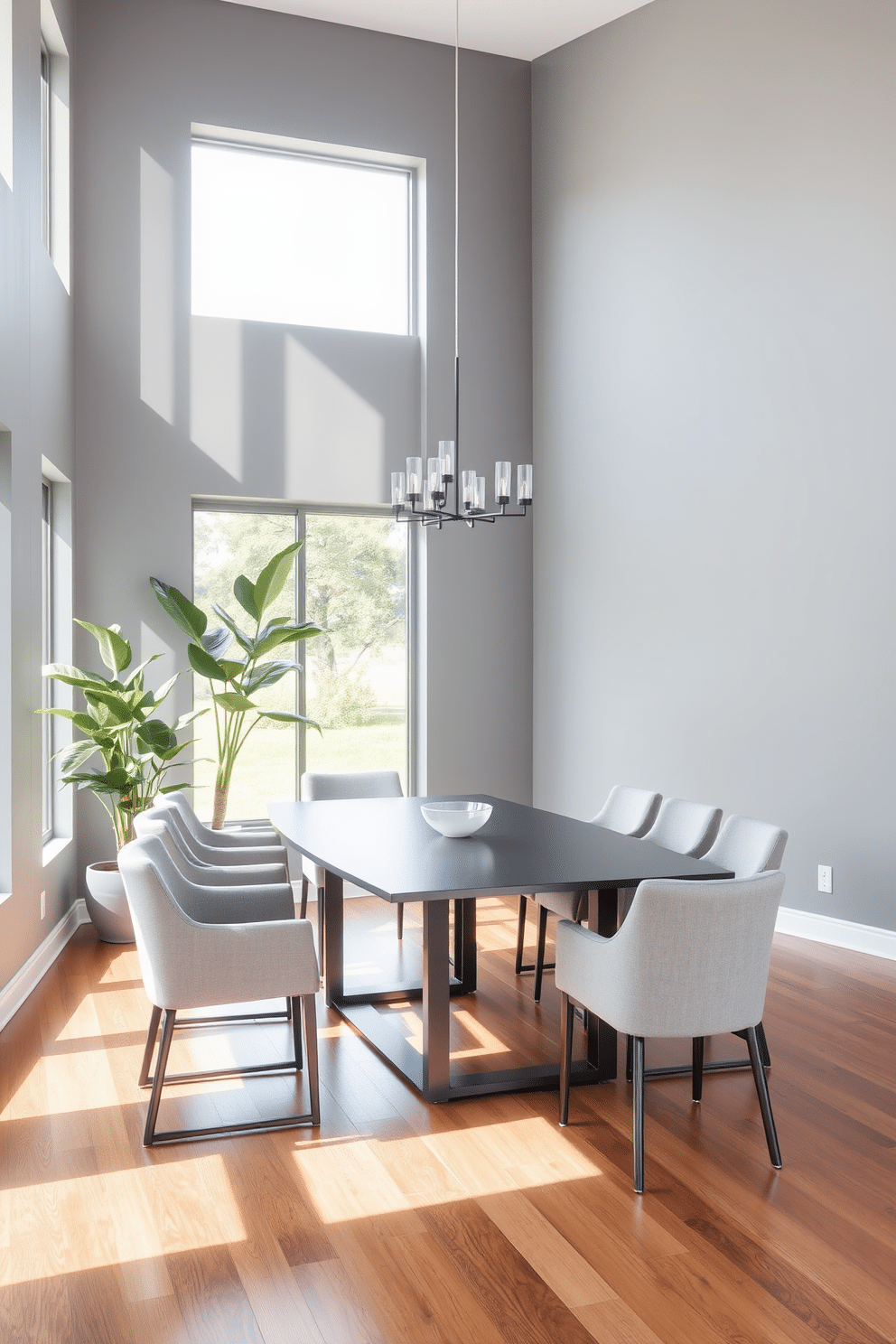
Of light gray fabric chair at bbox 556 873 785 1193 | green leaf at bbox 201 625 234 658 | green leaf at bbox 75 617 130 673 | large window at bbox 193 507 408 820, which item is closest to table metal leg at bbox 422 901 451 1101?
light gray fabric chair at bbox 556 873 785 1193

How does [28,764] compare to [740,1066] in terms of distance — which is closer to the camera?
[740,1066]

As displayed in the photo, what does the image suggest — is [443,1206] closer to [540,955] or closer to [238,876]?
[238,876]

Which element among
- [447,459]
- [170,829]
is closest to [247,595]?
[447,459]

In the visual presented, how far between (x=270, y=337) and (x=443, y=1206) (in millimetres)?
4998

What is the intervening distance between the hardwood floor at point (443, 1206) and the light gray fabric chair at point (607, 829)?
0.43 m

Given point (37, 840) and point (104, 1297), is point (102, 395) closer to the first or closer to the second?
point (37, 840)

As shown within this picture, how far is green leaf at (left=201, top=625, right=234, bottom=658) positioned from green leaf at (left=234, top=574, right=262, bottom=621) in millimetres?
167

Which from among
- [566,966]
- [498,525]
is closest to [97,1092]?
[566,966]

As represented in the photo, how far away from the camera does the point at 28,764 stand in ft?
15.1

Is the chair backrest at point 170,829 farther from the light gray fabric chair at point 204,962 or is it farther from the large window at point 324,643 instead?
the large window at point 324,643

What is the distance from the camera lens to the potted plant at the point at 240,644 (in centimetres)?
553

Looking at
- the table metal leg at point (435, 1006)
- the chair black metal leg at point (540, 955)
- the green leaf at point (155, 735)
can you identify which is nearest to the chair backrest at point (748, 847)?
the chair black metal leg at point (540, 955)

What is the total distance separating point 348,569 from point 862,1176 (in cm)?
465

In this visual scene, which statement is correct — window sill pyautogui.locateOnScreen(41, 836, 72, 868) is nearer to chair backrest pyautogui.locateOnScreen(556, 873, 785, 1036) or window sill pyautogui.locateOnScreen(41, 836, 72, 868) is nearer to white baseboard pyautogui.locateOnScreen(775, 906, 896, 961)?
chair backrest pyautogui.locateOnScreen(556, 873, 785, 1036)
